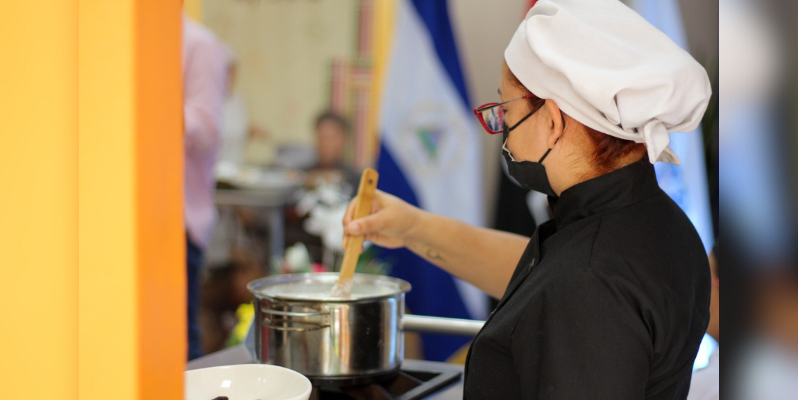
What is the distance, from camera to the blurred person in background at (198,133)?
2.36 m

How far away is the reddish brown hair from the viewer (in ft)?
3.16

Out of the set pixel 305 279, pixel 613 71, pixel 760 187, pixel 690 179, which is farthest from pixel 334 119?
pixel 760 187

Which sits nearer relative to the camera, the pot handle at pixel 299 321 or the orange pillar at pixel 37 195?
the orange pillar at pixel 37 195

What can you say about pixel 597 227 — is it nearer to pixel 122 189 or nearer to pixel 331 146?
pixel 122 189

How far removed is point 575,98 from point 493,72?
2.53 meters

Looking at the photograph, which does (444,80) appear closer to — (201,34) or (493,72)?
(493,72)

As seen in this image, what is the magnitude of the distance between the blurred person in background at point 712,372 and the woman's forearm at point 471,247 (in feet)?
1.39

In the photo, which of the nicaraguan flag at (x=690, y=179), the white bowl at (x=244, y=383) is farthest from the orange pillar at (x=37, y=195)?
the nicaraguan flag at (x=690, y=179)

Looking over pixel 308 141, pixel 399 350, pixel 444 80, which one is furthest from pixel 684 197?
pixel 308 141

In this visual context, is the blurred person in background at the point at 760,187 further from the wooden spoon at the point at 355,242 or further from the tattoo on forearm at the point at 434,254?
the tattoo on forearm at the point at 434,254

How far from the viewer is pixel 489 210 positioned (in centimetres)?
326

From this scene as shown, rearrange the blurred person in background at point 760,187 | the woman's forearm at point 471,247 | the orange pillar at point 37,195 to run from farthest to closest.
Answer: the woman's forearm at point 471,247, the blurred person in background at point 760,187, the orange pillar at point 37,195

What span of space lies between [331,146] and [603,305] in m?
4.11

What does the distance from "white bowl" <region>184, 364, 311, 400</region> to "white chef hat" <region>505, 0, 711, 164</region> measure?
0.52m
